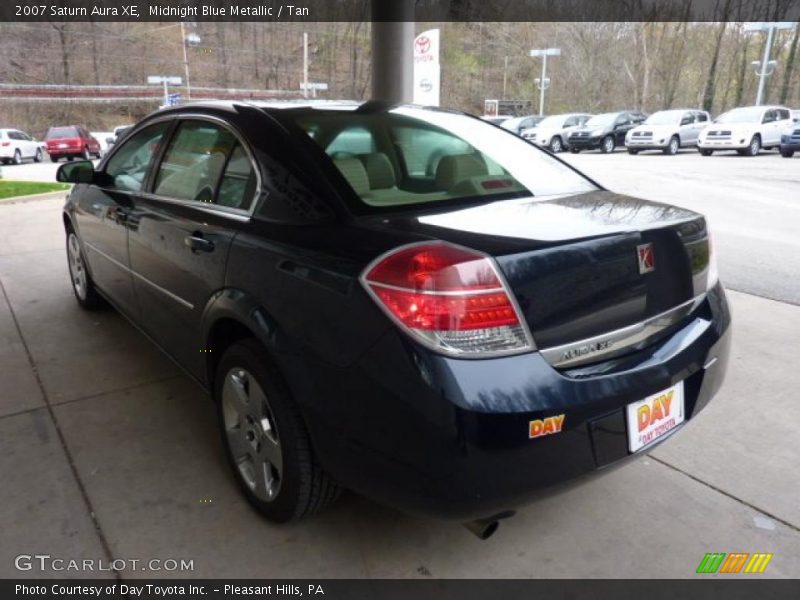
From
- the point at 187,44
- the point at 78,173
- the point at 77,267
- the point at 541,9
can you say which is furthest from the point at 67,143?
the point at 187,44

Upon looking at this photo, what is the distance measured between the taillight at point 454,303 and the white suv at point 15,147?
28588 mm

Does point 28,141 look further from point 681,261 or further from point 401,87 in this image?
point 681,261

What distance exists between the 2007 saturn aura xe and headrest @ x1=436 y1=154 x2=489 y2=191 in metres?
0.01

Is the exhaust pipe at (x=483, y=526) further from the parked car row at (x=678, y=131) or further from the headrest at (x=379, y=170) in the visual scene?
the parked car row at (x=678, y=131)

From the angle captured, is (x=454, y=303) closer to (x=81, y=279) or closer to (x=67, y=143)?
(x=81, y=279)

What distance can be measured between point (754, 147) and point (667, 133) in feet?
9.77

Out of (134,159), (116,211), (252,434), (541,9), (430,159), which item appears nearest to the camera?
(252,434)

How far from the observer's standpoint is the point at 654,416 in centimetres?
206

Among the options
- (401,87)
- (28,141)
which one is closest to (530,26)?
(28,141)

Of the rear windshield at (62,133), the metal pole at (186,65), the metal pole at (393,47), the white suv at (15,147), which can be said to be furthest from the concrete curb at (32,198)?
the metal pole at (186,65)

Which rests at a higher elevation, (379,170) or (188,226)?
(379,170)

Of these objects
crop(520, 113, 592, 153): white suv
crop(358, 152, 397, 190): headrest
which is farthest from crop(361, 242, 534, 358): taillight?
crop(520, 113, 592, 153): white suv

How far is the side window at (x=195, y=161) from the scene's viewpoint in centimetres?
272

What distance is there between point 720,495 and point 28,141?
3108 centimetres
